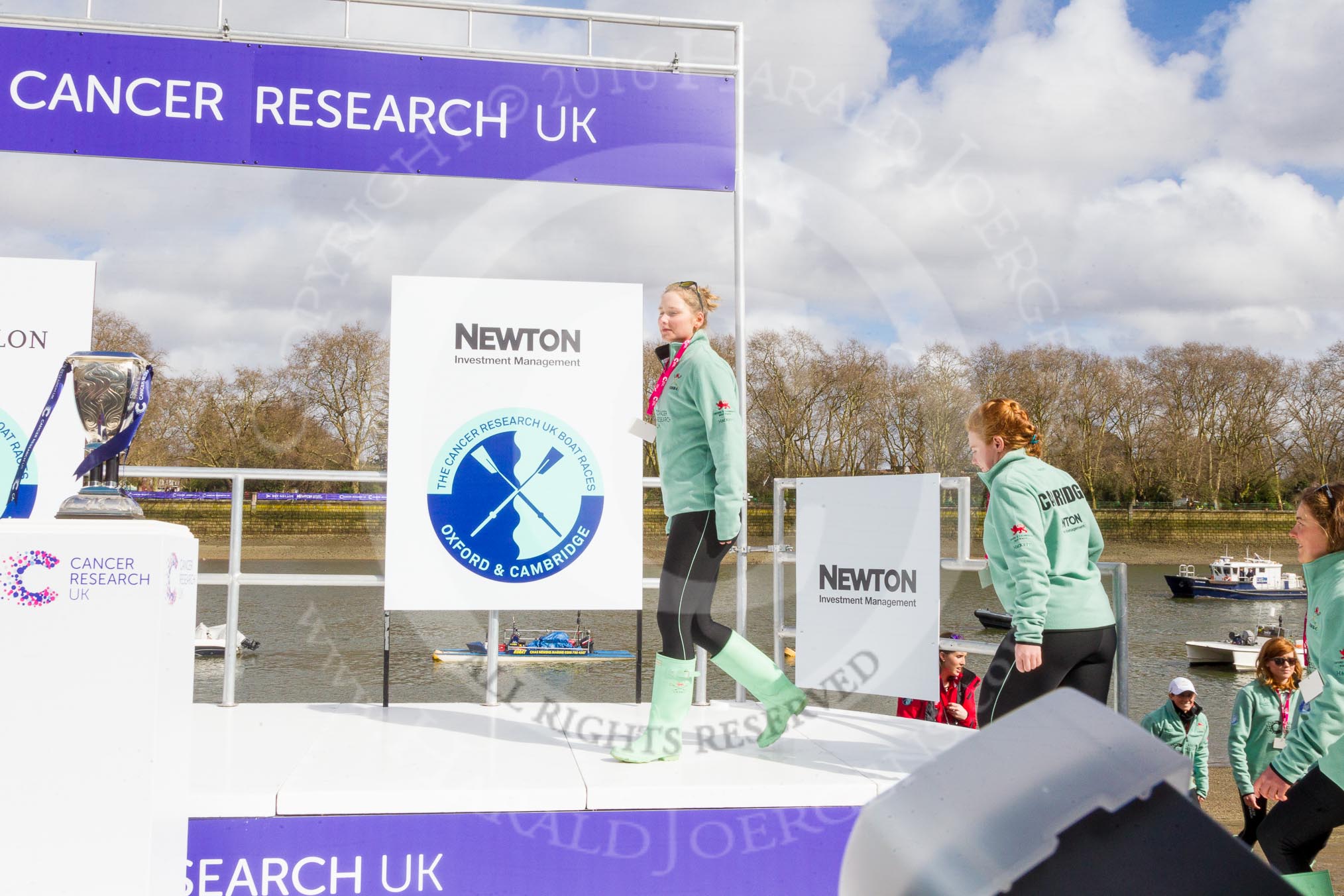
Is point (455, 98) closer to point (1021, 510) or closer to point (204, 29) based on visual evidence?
point (204, 29)

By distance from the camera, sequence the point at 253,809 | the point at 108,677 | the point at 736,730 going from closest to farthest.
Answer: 1. the point at 108,677
2. the point at 253,809
3. the point at 736,730

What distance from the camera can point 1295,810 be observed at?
7.63ft

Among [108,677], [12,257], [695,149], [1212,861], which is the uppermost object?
[695,149]

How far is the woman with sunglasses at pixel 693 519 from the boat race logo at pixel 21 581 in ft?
5.77

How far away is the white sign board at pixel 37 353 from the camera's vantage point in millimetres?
3965

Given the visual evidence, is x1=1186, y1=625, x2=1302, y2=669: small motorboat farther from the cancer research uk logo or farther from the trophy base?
the trophy base

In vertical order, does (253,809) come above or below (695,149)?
below

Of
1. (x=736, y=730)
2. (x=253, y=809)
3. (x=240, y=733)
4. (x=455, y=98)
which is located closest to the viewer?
(x=253, y=809)

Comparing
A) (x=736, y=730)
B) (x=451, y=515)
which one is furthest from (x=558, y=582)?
(x=736, y=730)

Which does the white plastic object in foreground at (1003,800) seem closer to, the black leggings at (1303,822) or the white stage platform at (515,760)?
the white stage platform at (515,760)

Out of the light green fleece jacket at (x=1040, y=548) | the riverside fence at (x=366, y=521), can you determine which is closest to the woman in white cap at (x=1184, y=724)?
the light green fleece jacket at (x=1040, y=548)

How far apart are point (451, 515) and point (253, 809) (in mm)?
1581

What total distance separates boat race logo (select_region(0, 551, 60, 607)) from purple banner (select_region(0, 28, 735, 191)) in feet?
8.11

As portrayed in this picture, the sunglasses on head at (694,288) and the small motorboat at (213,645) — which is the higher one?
the sunglasses on head at (694,288)
